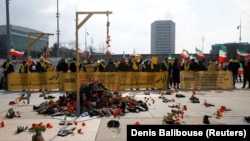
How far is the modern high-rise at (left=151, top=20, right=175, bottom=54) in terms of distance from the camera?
12731 cm

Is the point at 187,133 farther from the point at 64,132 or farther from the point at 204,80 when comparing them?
the point at 204,80

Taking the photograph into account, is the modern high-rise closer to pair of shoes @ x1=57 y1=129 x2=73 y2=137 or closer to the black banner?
pair of shoes @ x1=57 y1=129 x2=73 y2=137

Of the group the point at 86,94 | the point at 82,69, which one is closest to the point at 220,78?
the point at 82,69

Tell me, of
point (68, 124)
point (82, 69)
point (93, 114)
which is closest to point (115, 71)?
point (82, 69)

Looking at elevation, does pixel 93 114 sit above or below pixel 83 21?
below

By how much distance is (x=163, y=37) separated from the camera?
129750 mm

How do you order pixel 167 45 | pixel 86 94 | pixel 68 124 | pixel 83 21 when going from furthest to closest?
1. pixel 167 45
2. pixel 86 94
3. pixel 83 21
4. pixel 68 124

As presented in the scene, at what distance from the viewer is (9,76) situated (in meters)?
19.8

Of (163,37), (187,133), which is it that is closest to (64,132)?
(187,133)

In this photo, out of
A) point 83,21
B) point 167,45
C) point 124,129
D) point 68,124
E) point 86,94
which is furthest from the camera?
point 167,45

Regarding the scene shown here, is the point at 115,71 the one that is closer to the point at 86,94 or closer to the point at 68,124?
the point at 86,94

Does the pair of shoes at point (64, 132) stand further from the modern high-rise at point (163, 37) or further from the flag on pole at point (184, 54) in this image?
the modern high-rise at point (163, 37)

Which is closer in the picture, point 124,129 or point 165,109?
point 124,129

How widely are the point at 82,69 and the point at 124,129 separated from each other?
13.1 m
